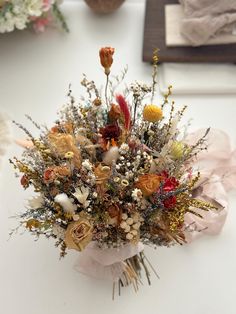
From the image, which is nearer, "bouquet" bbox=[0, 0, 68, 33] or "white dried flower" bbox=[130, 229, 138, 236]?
"white dried flower" bbox=[130, 229, 138, 236]

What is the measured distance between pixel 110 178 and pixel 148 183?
0.07m

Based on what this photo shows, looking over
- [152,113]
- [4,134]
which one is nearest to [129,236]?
[152,113]

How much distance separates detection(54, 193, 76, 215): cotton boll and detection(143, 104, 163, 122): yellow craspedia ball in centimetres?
20

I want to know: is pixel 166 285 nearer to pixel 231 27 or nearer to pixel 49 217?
pixel 49 217

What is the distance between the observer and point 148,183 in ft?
2.75

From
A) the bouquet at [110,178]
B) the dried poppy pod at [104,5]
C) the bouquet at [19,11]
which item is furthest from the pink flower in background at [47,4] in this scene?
the bouquet at [110,178]

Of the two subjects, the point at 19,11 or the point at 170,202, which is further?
the point at 19,11

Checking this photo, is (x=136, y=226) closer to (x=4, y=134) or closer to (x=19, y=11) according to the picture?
(x=4, y=134)

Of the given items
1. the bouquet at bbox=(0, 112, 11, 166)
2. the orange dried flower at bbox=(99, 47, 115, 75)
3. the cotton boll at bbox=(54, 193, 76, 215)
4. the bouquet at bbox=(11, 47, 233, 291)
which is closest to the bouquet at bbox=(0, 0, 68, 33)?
the bouquet at bbox=(0, 112, 11, 166)

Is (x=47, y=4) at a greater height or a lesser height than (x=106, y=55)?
greater

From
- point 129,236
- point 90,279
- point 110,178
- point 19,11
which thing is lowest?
point 90,279

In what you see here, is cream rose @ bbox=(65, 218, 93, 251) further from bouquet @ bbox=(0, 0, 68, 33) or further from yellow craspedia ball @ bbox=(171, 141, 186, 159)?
bouquet @ bbox=(0, 0, 68, 33)

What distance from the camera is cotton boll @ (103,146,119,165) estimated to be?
0.85m

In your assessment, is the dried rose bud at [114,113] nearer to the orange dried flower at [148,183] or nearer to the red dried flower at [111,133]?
the red dried flower at [111,133]
